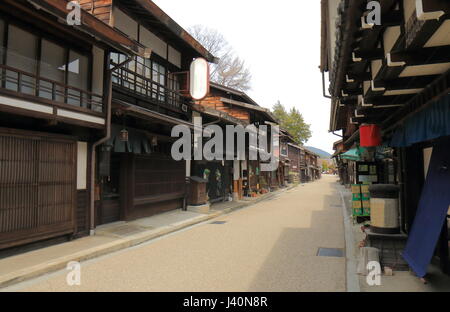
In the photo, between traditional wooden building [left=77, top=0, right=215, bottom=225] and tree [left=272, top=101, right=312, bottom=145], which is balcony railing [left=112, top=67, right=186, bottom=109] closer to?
traditional wooden building [left=77, top=0, right=215, bottom=225]

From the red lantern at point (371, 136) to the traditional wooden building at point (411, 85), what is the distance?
0.29 meters

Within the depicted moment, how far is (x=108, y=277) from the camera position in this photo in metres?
5.82

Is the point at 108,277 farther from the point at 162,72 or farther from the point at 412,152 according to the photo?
the point at 162,72

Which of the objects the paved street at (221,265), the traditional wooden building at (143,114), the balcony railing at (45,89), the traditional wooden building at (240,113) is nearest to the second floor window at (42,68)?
the balcony railing at (45,89)

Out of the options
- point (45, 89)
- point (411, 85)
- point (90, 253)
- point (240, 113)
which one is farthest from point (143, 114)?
point (240, 113)

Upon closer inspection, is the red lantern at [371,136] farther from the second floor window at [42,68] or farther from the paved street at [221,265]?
the second floor window at [42,68]

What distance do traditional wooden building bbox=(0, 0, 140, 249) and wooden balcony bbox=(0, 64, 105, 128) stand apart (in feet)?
0.07

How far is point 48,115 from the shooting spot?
7199mm

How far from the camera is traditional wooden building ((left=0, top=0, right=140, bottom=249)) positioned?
6.75 m

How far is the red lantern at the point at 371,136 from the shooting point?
7598mm

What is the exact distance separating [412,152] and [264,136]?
22.3 meters

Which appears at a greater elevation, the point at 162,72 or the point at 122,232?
the point at 162,72

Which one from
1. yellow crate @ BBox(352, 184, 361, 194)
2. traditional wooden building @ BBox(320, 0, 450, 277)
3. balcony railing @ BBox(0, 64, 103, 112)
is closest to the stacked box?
yellow crate @ BBox(352, 184, 361, 194)
